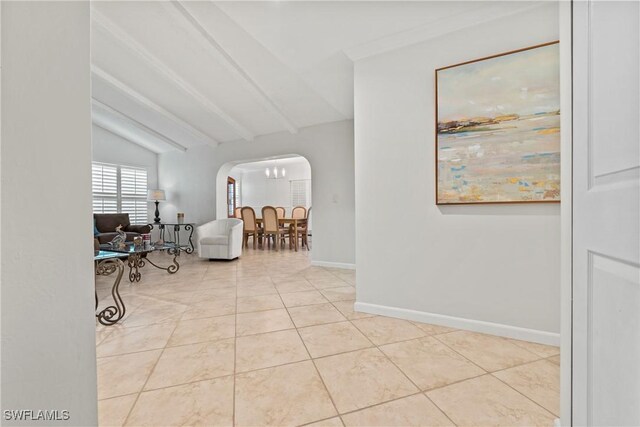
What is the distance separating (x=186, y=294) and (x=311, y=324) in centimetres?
161

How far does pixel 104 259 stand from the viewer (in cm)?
246

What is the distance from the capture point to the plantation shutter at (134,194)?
6395 mm

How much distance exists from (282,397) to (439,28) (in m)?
2.66

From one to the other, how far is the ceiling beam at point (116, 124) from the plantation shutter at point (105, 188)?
0.79 meters

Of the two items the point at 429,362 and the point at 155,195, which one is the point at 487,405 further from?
the point at 155,195

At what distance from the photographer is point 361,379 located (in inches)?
57.1

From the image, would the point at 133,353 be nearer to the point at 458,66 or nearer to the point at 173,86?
the point at 458,66

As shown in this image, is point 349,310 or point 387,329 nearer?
point 387,329

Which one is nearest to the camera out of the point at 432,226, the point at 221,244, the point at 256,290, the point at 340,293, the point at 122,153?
the point at 432,226

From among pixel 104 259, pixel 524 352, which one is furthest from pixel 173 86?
pixel 524 352

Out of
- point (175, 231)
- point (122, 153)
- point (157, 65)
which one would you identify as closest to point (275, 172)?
point (175, 231)

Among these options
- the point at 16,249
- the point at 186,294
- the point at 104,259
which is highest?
the point at 16,249

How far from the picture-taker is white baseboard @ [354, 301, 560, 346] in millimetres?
1834

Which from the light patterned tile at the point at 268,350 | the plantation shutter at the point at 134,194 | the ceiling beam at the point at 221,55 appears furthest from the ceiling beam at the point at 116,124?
the light patterned tile at the point at 268,350
